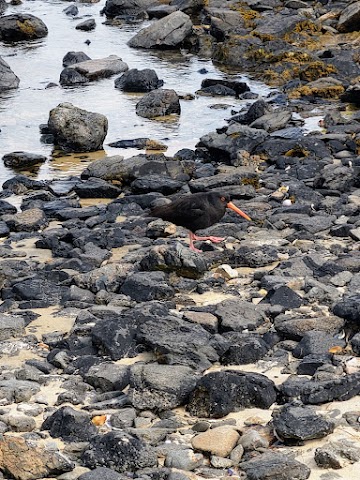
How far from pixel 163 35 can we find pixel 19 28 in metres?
4.63

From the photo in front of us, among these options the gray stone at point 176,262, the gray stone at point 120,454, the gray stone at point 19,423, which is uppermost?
the gray stone at point 120,454

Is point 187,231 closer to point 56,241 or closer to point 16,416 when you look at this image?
point 56,241

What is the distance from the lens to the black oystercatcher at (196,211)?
35.9ft

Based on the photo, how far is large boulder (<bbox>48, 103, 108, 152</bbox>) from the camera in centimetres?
1752

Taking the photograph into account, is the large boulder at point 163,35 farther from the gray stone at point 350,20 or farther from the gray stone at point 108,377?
the gray stone at point 108,377

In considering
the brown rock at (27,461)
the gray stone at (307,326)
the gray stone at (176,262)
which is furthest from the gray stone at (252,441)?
the gray stone at (176,262)

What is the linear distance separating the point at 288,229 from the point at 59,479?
20.2 feet

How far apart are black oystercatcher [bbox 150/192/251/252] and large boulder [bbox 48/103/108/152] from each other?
6.60 metres

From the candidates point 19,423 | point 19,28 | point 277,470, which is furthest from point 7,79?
point 277,470

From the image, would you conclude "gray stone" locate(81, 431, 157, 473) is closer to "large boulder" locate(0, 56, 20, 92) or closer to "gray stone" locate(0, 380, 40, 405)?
"gray stone" locate(0, 380, 40, 405)

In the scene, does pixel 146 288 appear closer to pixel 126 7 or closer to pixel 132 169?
pixel 132 169

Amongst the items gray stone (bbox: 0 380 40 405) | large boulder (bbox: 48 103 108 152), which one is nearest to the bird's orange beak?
gray stone (bbox: 0 380 40 405)

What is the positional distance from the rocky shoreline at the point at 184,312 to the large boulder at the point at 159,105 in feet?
7.49

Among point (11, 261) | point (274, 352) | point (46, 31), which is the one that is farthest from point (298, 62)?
point (274, 352)
